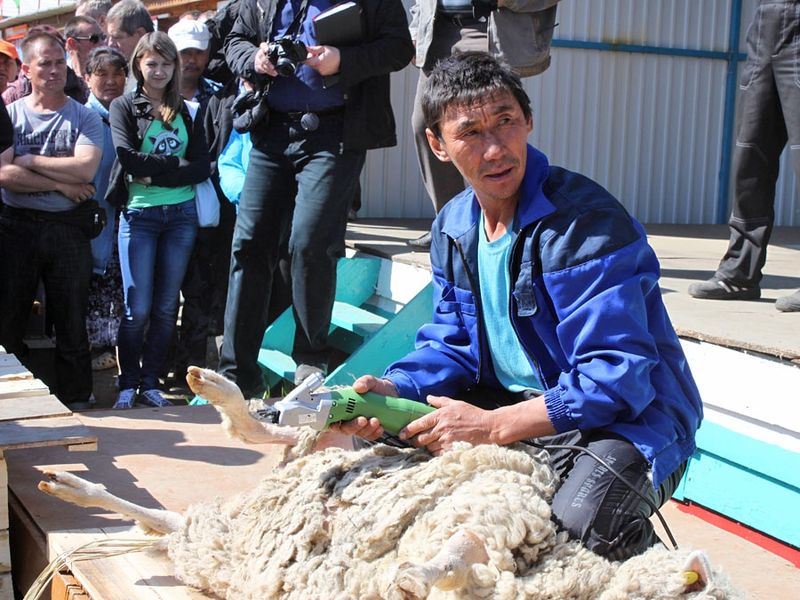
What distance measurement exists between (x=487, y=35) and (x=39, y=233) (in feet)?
7.74

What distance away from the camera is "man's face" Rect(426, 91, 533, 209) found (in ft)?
8.32

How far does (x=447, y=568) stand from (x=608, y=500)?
1.47 feet

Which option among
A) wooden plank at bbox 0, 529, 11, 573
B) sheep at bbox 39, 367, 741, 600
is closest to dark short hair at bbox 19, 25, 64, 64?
wooden plank at bbox 0, 529, 11, 573

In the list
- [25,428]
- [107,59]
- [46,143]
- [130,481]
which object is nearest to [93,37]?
[107,59]

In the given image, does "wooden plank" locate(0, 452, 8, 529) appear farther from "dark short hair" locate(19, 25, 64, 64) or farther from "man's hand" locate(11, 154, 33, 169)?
"dark short hair" locate(19, 25, 64, 64)

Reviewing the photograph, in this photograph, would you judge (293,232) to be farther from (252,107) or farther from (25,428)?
(25,428)

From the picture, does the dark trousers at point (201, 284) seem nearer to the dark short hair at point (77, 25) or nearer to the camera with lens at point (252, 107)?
the camera with lens at point (252, 107)

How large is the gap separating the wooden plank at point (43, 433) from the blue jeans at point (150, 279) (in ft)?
5.78

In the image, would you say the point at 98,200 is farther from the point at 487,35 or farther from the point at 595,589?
the point at 595,589

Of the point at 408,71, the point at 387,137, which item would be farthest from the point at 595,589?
Answer: the point at 408,71

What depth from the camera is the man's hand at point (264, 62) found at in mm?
4422

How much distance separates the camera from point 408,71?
7.52 metres

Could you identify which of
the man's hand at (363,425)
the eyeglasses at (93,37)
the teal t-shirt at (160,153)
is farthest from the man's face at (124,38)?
the man's hand at (363,425)

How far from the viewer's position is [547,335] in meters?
2.49
